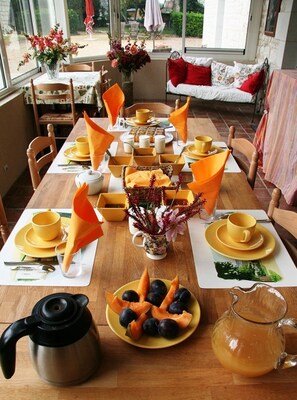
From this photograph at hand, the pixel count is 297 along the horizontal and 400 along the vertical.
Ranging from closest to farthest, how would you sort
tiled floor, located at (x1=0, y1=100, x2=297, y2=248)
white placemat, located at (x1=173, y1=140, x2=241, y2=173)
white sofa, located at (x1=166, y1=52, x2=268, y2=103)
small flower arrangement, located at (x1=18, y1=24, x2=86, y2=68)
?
1. white placemat, located at (x1=173, y1=140, x2=241, y2=173)
2. tiled floor, located at (x1=0, y1=100, x2=297, y2=248)
3. small flower arrangement, located at (x1=18, y1=24, x2=86, y2=68)
4. white sofa, located at (x1=166, y1=52, x2=268, y2=103)

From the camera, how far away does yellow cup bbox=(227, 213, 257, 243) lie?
1.11m

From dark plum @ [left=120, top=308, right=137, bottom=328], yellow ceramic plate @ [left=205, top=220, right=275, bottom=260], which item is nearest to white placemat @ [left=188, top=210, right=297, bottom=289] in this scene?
yellow ceramic plate @ [left=205, top=220, right=275, bottom=260]

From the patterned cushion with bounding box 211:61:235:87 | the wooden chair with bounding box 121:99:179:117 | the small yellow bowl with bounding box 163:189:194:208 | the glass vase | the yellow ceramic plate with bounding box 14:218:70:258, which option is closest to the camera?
the yellow ceramic plate with bounding box 14:218:70:258

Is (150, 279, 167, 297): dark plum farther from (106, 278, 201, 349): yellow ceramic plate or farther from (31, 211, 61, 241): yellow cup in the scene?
(31, 211, 61, 241): yellow cup

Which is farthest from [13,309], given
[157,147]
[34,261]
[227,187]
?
[157,147]

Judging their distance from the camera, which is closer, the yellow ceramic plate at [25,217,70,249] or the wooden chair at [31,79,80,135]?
the yellow ceramic plate at [25,217,70,249]

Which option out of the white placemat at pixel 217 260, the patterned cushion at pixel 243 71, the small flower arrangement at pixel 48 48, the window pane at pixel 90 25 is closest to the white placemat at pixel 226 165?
the white placemat at pixel 217 260

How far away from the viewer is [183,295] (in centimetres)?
88

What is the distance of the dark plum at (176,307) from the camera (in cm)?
84

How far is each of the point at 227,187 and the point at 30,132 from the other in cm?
269

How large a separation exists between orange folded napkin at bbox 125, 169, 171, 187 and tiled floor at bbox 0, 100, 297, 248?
1406mm

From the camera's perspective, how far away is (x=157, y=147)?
1.84 m

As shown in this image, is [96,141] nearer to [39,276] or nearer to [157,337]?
[39,276]

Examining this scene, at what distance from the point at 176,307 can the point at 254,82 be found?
183 inches
